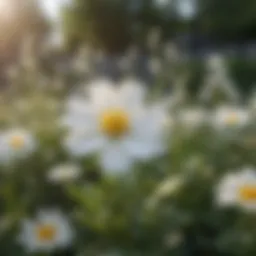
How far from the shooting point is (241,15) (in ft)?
23.2

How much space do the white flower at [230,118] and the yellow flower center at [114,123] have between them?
179mm

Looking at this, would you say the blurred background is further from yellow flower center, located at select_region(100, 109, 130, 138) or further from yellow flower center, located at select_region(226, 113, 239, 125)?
yellow flower center, located at select_region(100, 109, 130, 138)

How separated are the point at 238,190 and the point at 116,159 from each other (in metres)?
0.11

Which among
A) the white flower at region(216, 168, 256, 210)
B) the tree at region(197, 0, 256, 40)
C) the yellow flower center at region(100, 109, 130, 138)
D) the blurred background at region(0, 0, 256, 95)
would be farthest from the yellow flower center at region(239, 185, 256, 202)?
the tree at region(197, 0, 256, 40)

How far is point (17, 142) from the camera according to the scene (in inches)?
21.3

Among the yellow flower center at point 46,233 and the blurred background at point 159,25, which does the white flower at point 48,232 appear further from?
the blurred background at point 159,25

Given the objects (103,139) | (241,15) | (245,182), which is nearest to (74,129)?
(103,139)

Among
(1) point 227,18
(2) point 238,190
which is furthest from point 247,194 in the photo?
(1) point 227,18

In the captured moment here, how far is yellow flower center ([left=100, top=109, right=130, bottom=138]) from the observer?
435 millimetres

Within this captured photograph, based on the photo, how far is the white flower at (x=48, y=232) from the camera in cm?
48

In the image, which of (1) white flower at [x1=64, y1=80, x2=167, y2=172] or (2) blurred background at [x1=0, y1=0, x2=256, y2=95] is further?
(2) blurred background at [x1=0, y1=0, x2=256, y2=95]

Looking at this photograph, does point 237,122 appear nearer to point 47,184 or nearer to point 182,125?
point 182,125

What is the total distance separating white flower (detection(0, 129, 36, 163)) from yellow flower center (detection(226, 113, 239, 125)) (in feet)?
0.60

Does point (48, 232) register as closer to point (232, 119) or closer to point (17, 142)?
point (17, 142)
